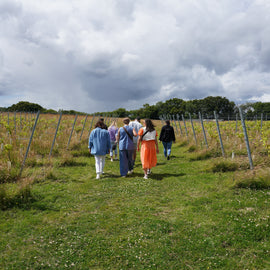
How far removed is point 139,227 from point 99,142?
156 inches

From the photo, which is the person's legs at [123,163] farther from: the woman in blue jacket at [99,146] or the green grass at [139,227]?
the green grass at [139,227]

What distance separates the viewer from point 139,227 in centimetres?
399

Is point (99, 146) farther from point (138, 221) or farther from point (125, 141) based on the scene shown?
point (138, 221)

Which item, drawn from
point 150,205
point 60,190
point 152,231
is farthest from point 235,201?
point 60,190

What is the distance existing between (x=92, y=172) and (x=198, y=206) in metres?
4.57

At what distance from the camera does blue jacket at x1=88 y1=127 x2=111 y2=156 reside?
7469mm

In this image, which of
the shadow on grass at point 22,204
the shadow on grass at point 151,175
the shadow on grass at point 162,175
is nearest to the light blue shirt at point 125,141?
the shadow on grass at point 151,175

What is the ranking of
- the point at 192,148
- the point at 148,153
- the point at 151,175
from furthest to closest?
the point at 192,148 < the point at 151,175 < the point at 148,153

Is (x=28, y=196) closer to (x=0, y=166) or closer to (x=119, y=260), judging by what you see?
(x=0, y=166)

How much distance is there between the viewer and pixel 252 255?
10.3 feet

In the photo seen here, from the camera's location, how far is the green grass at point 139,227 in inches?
123

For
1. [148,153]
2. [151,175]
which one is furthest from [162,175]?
[148,153]

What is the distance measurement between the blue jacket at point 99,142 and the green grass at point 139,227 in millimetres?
1297

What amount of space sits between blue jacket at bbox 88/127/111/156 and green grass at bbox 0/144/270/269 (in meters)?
1.30
